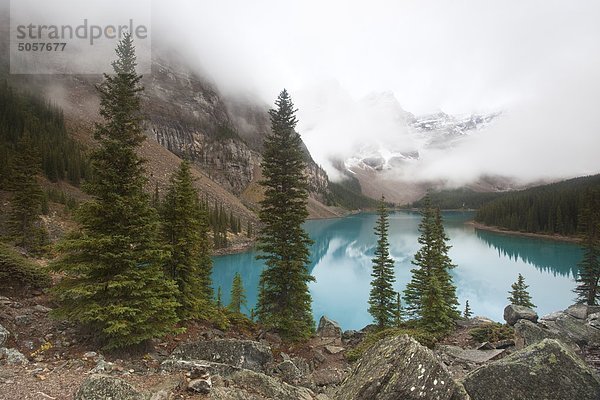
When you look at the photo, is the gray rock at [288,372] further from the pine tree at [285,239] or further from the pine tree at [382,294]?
the pine tree at [382,294]

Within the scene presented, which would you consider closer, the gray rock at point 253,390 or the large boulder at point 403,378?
the large boulder at point 403,378

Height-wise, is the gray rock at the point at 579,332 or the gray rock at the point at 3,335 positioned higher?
the gray rock at the point at 3,335

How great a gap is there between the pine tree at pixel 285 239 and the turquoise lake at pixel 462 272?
23.7 metres

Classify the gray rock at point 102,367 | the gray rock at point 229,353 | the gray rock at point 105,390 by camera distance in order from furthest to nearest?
the gray rock at point 229,353 < the gray rock at point 102,367 < the gray rock at point 105,390

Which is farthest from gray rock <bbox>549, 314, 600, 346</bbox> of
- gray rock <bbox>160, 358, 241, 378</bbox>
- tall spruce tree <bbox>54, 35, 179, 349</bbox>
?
tall spruce tree <bbox>54, 35, 179, 349</bbox>

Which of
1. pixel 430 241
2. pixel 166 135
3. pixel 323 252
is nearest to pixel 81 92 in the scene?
pixel 166 135

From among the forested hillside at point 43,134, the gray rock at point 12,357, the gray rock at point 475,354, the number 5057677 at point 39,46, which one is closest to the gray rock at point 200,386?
the gray rock at point 12,357

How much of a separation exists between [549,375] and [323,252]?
96.9m

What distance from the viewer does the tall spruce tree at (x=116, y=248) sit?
10805 mm

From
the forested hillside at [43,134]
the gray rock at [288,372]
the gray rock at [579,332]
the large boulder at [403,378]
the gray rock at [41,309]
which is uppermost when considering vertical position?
the forested hillside at [43,134]

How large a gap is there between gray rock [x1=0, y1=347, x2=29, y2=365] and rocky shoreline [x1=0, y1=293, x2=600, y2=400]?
0.09 feet

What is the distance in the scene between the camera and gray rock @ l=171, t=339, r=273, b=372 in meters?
12.5

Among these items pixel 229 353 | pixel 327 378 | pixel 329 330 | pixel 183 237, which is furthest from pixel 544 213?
pixel 229 353

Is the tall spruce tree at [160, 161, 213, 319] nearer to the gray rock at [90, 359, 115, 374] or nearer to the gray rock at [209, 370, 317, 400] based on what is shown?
the gray rock at [90, 359, 115, 374]
